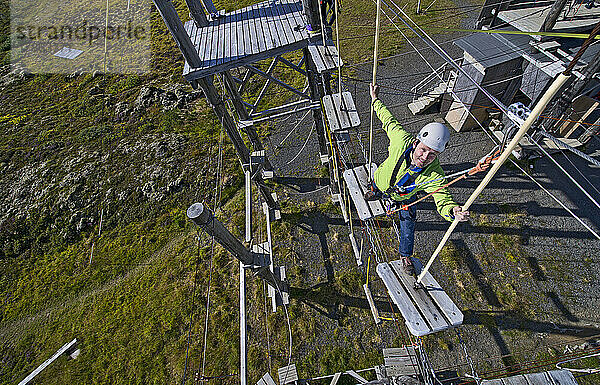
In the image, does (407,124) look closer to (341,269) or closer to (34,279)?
(341,269)

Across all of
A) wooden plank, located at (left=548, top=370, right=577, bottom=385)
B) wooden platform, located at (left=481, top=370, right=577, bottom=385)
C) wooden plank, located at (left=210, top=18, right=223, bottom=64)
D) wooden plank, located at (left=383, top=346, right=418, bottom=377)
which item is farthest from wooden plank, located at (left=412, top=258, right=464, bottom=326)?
wooden plank, located at (left=210, top=18, right=223, bottom=64)

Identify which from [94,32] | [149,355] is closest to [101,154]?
[149,355]

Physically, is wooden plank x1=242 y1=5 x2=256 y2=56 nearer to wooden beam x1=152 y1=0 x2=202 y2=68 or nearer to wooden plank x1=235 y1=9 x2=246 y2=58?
wooden plank x1=235 y1=9 x2=246 y2=58

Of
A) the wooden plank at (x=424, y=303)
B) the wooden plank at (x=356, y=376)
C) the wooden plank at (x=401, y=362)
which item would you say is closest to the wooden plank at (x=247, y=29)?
the wooden plank at (x=424, y=303)

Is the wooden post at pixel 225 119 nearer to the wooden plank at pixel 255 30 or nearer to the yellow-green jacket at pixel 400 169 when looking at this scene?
the wooden plank at pixel 255 30

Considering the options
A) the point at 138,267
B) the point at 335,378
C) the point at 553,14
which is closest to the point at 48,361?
the point at 138,267

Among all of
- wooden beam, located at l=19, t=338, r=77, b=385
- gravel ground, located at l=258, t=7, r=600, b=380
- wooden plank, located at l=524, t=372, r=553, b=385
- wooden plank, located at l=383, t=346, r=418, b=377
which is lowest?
wooden beam, located at l=19, t=338, r=77, b=385
